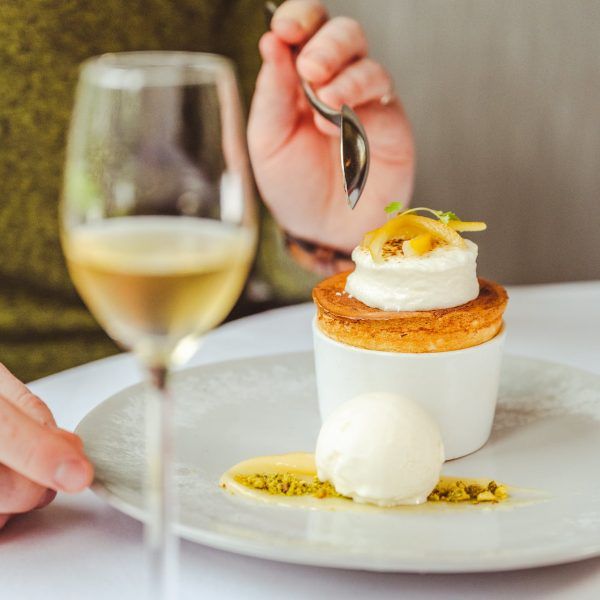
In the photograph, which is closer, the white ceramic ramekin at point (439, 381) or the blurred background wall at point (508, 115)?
the white ceramic ramekin at point (439, 381)

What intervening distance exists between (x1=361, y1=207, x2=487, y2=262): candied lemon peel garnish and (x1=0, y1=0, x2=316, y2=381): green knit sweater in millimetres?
977

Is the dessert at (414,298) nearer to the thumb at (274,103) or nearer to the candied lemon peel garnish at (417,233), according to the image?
the candied lemon peel garnish at (417,233)

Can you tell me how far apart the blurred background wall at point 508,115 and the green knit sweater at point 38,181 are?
1056 mm

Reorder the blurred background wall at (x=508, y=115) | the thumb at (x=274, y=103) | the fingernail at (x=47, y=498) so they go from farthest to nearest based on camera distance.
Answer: the blurred background wall at (x=508, y=115), the thumb at (x=274, y=103), the fingernail at (x=47, y=498)

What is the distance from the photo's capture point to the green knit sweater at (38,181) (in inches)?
72.0

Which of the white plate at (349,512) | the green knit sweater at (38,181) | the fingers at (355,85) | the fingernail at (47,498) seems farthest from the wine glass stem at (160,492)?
the green knit sweater at (38,181)

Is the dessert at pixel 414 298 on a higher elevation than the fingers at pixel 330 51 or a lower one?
lower

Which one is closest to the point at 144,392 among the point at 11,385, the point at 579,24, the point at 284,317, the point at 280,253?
the point at 11,385

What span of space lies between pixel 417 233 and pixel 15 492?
0.53m

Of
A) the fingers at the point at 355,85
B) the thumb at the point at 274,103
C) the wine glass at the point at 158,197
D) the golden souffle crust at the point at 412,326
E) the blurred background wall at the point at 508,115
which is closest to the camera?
the wine glass at the point at 158,197

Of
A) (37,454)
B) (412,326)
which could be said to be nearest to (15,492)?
(37,454)

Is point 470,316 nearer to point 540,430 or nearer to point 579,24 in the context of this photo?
point 540,430

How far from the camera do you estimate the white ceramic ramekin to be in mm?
984

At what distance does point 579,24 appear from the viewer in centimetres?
275
